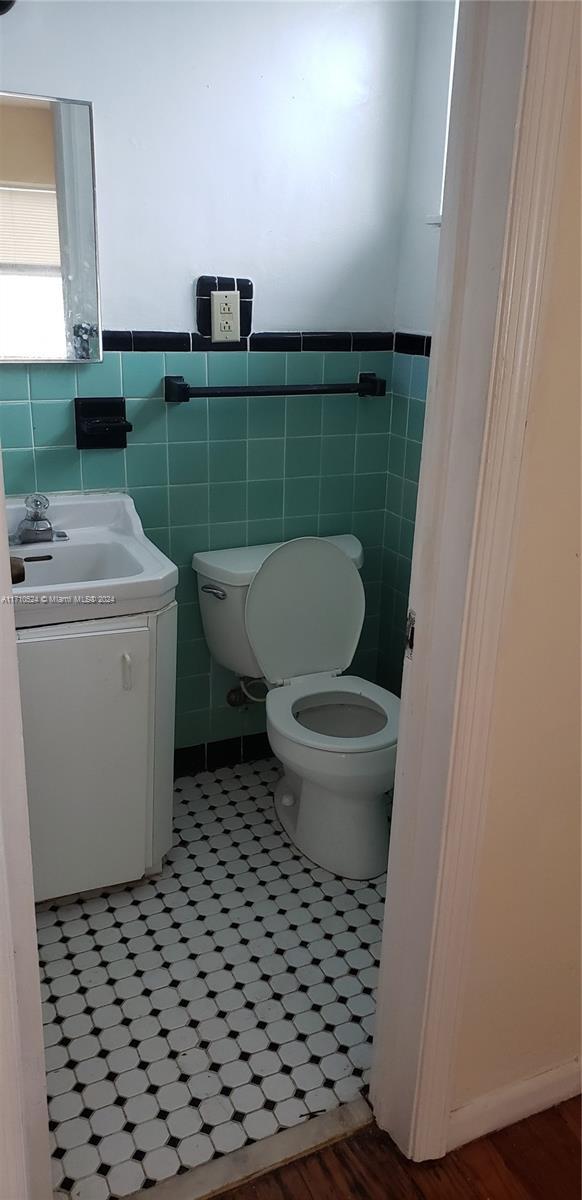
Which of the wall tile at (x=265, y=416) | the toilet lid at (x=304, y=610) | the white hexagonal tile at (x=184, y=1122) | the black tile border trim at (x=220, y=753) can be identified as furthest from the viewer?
the black tile border trim at (x=220, y=753)

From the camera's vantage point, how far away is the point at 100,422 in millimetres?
2113

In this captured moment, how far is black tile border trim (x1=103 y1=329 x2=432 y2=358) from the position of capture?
6.94ft

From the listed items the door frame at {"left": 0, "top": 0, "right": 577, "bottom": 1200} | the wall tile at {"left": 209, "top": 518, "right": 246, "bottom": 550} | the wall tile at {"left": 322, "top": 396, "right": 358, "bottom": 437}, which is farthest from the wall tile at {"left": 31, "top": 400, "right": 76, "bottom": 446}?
the door frame at {"left": 0, "top": 0, "right": 577, "bottom": 1200}

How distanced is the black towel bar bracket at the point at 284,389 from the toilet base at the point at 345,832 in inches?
40.0

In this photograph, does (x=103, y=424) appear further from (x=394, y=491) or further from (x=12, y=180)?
(x=394, y=491)

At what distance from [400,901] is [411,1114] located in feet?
1.18

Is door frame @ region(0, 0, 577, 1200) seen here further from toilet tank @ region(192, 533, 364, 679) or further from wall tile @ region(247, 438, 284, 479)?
wall tile @ region(247, 438, 284, 479)

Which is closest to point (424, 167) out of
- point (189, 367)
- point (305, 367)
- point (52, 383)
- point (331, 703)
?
point (305, 367)

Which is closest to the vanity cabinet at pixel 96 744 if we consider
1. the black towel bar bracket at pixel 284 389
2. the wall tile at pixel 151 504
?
the wall tile at pixel 151 504

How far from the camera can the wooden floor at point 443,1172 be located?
1.39 meters

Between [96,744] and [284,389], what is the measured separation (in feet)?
3.39

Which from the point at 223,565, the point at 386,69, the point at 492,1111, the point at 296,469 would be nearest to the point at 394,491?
the point at 296,469

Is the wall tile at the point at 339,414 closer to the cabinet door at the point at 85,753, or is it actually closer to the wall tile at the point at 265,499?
the wall tile at the point at 265,499

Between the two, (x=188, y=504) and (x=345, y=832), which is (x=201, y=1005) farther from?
(x=188, y=504)
